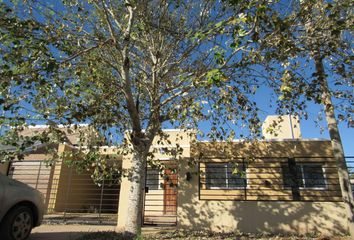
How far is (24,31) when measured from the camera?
600 cm

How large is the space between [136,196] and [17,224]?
2669 mm

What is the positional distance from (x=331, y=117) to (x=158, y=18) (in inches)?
229

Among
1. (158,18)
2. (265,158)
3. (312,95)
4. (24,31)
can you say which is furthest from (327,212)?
(24,31)

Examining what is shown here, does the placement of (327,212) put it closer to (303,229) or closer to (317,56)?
(303,229)

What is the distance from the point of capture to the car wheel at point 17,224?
5648 millimetres

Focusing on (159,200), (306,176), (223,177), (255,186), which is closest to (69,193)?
(159,200)

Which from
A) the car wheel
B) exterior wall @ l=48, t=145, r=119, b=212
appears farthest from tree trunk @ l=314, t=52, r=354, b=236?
exterior wall @ l=48, t=145, r=119, b=212

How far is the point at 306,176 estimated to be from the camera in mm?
10898

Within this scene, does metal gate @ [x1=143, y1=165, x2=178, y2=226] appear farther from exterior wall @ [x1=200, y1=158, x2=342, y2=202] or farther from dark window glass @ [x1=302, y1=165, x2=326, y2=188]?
dark window glass @ [x1=302, y1=165, x2=326, y2=188]

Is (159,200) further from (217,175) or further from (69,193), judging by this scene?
(69,193)

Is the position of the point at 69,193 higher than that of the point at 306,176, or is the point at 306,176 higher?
the point at 306,176

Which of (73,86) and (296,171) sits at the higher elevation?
(73,86)

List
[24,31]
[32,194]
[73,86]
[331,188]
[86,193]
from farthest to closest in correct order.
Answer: [86,193]
[331,188]
[73,86]
[32,194]
[24,31]

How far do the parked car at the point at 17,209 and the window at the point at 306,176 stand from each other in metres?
7.70
